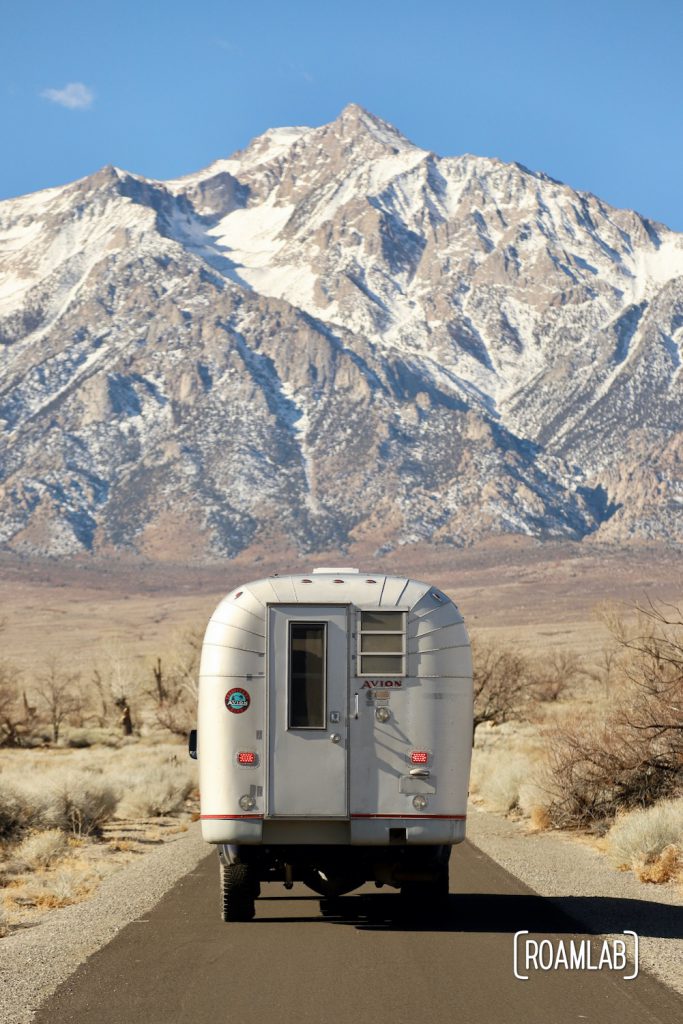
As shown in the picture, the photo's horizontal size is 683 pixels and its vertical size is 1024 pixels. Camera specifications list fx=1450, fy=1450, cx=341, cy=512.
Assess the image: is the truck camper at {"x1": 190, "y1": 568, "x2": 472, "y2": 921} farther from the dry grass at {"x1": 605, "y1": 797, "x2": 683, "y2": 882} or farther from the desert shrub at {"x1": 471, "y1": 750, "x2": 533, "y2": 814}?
the desert shrub at {"x1": 471, "y1": 750, "x2": 533, "y2": 814}

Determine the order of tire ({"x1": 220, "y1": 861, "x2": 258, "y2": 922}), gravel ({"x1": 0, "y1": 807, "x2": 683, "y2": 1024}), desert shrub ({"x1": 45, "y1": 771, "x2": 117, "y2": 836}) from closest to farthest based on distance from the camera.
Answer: gravel ({"x1": 0, "y1": 807, "x2": 683, "y2": 1024}) → tire ({"x1": 220, "y1": 861, "x2": 258, "y2": 922}) → desert shrub ({"x1": 45, "y1": 771, "x2": 117, "y2": 836})

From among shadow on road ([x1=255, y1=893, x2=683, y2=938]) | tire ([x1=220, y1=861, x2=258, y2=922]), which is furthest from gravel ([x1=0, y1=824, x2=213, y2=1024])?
shadow on road ([x1=255, y1=893, x2=683, y2=938])

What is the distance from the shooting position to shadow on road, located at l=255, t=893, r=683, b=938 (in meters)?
13.9

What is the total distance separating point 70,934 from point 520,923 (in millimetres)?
4359

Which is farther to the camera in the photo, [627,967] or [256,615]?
[256,615]

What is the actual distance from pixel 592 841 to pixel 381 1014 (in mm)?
13337

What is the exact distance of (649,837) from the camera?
19.0 m

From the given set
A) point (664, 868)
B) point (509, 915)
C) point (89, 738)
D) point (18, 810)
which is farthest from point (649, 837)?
point (89, 738)

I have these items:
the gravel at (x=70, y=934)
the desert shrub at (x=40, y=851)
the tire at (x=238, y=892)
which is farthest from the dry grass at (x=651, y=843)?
the desert shrub at (x=40, y=851)

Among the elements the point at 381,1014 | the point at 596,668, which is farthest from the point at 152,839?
the point at 596,668

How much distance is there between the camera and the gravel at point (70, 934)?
1102 centimetres

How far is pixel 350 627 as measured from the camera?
13.9 m

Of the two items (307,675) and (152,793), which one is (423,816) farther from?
(152,793)

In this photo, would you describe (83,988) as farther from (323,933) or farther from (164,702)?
(164,702)
